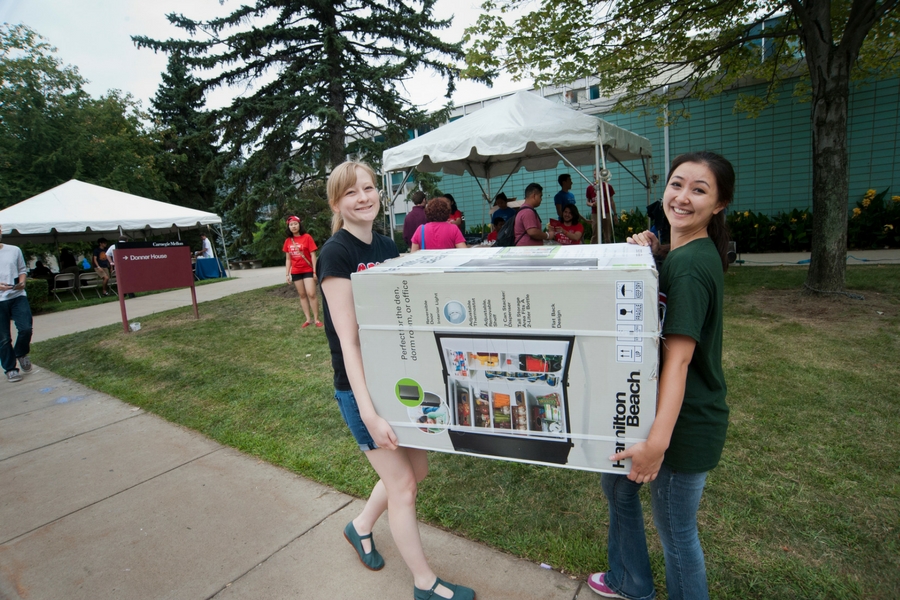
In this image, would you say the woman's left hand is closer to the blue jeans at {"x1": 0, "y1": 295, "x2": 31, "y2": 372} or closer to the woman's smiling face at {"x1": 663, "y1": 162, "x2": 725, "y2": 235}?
the woman's smiling face at {"x1": 663, "y1": 162, "x2": 725, "y2": 235}

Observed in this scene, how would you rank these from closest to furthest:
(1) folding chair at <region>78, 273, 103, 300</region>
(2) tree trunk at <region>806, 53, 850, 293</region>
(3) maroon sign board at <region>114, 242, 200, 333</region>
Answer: (2) tree trunk at <region>806, 53, 850, 293</region>, (3) maroon sign board at <region>114, 242, 200, 333</region>, (1) folding chair at <region>78, 273, 103, 300</region>

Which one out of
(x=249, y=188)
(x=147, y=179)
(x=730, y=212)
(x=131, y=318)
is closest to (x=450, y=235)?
(x=131, y=318)

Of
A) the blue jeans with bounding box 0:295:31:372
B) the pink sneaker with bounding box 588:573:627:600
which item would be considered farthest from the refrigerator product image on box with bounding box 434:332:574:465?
the blue jeans with bounding box 0:295:31:372

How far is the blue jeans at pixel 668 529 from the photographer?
Answer: 1.55 meters

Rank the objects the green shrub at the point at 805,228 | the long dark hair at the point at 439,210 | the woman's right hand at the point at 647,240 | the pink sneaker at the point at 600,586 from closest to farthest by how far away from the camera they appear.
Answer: the woman's right hand at the point at 647,240 < the pink sneaker at the point at 600,586 < the long dark hair at the point at 439,210 < the green shrub at the point at 805,228

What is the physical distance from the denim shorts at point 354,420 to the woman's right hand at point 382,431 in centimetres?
20

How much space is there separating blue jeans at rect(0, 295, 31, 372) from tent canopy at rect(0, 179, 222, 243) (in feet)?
23.9

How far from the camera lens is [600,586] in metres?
1.99

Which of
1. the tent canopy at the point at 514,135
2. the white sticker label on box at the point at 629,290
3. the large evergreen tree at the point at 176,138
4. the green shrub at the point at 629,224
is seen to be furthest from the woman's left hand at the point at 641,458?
the large evergreen tree at the point at 176,138

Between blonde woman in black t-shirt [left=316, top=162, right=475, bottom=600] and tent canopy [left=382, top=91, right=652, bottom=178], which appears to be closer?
blonde woman in black t-shirt [left=316, top=162, right=475, bottom=600]

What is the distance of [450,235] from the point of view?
19.3ft

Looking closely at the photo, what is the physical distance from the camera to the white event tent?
11.4m

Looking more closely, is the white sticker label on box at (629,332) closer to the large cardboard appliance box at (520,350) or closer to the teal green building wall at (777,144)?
the large cardboard appliance box at (520,350)

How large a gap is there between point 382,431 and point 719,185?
4.31ft
